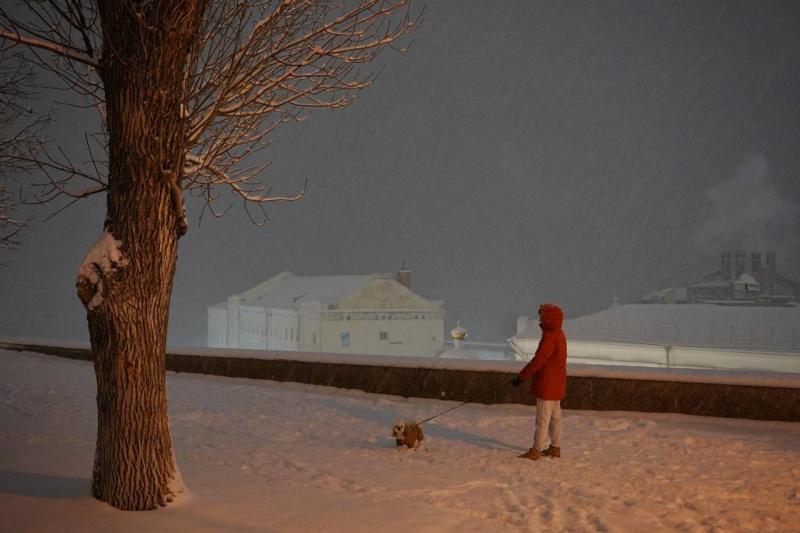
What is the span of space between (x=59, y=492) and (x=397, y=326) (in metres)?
54.9

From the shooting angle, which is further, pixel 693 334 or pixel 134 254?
pixel 693 334

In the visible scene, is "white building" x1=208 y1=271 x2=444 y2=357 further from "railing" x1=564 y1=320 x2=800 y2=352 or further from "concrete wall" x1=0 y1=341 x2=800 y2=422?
"concrete wall" x1=0 y1=341 x2=800 y2=422

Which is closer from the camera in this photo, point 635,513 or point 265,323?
point 635,513

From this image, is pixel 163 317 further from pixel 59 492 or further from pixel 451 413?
pixel 451 413

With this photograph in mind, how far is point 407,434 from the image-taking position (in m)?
8.60

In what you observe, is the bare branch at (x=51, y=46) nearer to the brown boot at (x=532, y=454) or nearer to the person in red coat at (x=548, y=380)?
the person in red coat at (x=548, y=380)

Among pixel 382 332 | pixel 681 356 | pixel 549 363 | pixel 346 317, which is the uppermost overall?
pixel 346 317

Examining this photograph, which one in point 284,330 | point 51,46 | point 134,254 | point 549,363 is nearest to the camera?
point 134,254

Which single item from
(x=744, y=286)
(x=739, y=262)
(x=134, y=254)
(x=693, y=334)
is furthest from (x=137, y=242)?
(x=739, y=262)

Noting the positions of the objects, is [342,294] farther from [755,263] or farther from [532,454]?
[532,454]

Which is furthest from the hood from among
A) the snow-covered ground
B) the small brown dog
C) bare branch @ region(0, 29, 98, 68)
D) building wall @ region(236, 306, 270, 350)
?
building wall @ region(236, 306, 270, 350)

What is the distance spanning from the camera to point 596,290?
12269 cm

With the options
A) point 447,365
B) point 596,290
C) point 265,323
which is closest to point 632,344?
point 447,365

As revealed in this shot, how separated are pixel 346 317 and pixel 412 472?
49.9 metres
